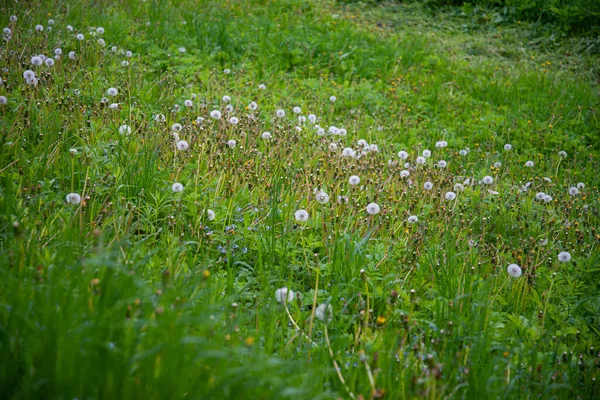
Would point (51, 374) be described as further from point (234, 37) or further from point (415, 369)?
point (234, 37)

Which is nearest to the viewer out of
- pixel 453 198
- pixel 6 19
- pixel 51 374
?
pixel 51 374

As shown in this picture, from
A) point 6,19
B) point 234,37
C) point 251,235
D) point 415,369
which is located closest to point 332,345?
point 415,369

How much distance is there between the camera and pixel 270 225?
3277 mm

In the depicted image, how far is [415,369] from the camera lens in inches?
90.7

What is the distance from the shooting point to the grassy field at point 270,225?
70.6 inches

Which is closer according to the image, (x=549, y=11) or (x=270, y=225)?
(x=270, y=225)

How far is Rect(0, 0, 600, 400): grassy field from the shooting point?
5.89ft

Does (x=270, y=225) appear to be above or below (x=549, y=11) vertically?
below

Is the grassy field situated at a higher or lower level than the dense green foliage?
lower

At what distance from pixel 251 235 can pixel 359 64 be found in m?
5.89

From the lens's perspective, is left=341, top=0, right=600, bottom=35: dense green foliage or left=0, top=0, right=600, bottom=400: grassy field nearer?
left=0, top=0, right=600, bottom=400: grassy field

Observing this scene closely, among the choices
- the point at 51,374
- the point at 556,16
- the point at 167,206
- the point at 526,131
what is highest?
the point at 556,16

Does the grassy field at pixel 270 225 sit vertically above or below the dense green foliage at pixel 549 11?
below

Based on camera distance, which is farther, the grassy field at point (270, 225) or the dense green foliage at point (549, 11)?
the dense green foliage at point (549, 11)
